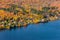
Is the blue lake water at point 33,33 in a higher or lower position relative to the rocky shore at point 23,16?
higher

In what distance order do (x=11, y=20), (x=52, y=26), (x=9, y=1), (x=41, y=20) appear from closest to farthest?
1. (x=52, y=26)
2. (x=11, y=20)
3. (x=41, y=20)
4. (x=9, y=1)

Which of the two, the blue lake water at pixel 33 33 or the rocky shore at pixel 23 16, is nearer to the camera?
the blue lake water at pixel 33 33

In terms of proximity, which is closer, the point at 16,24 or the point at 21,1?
the point at 16,24

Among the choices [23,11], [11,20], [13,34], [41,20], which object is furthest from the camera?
[23,11]

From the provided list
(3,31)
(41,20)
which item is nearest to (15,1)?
(41,20)

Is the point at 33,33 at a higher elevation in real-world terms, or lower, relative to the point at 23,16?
higher

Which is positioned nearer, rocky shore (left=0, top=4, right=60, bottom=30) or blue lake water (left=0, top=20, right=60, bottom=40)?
blue lake water (left=0, top=20, right=60, bottom=40)

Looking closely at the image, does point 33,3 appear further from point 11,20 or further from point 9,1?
point 11,20

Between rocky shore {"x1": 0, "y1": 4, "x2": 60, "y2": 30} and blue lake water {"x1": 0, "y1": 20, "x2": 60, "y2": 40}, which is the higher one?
blue lake water {"x1": 0, "y1": 20, "x2": 60, "y2": 40}

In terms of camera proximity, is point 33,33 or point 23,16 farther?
point 23,16
